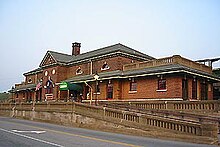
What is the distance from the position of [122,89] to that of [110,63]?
4947 mm

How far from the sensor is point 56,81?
144ft

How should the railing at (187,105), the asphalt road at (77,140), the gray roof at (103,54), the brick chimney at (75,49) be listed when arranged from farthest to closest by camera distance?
the brick chimney at (75,49) → the gray roof at (103,54) → the railing at (187,105) → the asphalt road at (77,140)

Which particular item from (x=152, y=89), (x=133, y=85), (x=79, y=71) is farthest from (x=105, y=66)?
(x=152, y=89)

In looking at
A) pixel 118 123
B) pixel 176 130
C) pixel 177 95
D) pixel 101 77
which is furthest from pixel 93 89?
pixel 176 130

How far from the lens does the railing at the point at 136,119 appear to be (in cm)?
1400

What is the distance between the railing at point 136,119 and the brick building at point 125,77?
4.88 metres

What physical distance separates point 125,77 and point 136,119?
43.8 ft

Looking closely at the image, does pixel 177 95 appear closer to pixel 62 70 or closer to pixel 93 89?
pixel 93 89

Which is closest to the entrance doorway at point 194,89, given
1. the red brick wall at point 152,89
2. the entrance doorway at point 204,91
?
the entrance doorway at point 204,91

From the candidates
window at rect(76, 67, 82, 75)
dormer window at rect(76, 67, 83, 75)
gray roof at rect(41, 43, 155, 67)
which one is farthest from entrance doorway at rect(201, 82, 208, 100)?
window at rect(76, 67, 82, 75)

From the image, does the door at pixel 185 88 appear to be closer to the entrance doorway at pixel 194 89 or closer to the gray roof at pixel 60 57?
the entrance doorway at pixel 194 89

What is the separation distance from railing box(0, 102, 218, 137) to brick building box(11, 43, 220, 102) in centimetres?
488

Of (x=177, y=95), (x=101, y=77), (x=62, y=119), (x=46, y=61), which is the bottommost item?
(x=62, y=119)

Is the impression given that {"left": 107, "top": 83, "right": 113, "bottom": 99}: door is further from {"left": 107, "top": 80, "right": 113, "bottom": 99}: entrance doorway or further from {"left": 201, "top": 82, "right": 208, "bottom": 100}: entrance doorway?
{"left": 201, "top": 82, "right": 208, "bottom": 100}: entrance doorway
